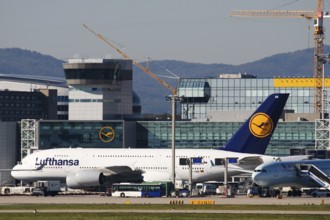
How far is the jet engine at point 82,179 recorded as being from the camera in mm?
164500

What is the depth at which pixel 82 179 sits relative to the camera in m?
164

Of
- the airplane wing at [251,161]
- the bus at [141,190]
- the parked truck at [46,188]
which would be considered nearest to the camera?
the bus at [141,190]

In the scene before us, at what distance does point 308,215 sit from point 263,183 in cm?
4475

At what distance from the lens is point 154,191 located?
15088 cm

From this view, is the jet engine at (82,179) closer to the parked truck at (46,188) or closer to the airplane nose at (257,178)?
the parked truck at (46,188)

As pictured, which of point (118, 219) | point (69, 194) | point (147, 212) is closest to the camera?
point (118, 219)

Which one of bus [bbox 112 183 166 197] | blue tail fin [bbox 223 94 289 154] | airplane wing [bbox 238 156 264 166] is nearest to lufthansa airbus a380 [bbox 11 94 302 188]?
blue tail fin [bbox 223 94 289 154]

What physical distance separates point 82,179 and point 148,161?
36.7ft

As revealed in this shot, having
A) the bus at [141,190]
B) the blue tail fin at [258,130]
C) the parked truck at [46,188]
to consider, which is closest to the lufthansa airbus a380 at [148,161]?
the blue tail fin at [258,130]

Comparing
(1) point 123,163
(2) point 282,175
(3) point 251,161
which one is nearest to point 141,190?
(2) point 282,175

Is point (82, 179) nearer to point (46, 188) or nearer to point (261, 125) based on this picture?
point (46, 188)

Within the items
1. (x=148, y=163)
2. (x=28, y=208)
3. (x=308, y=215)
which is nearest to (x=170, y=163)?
(x=148, y=163)

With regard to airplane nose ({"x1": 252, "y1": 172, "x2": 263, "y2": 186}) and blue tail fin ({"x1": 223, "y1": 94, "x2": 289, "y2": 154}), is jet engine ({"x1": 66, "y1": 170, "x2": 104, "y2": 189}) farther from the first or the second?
airplane nose ({"x1": 252, "y1": 172, "x2": 263, "y2": 186})

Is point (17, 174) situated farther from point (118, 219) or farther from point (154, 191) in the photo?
point (118, 219)
